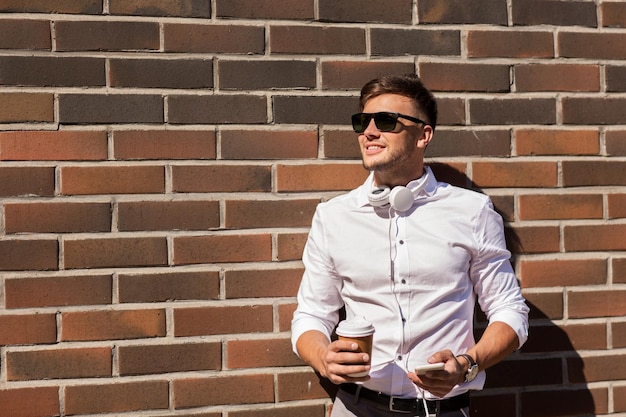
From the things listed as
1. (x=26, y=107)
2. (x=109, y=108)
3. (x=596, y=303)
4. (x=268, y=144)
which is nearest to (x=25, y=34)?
(x=26, y=107)

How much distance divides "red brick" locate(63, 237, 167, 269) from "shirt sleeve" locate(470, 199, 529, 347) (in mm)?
1185

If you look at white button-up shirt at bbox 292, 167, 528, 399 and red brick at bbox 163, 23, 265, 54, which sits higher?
red brick at bbox 163, 23, 265, 54

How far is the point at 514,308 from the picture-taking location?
8.20 feet

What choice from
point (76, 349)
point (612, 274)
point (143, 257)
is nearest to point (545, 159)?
point (612, 274)

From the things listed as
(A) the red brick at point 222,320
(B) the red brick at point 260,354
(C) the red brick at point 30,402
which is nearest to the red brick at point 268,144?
(A) the red brick at point 222,320

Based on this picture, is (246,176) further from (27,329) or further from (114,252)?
(27,329)

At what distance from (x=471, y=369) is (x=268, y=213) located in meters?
0.99

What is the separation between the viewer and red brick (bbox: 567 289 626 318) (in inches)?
117

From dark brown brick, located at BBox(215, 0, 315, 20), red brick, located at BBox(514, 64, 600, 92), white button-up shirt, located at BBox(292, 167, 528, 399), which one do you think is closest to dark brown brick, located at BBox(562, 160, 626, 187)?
red brick, located at BBox(514, 64, 600, 92)

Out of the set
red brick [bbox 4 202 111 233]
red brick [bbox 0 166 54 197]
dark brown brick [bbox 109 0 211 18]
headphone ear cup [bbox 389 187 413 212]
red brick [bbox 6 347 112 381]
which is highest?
dark brown brick [bbox 109 0 211 18]

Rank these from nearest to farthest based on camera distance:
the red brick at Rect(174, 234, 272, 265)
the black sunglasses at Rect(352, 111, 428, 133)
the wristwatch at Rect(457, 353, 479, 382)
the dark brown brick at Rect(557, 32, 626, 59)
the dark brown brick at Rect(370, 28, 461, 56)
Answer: the wristwatch at Rect(457, 353, 479, 382) < the black sunglasses at Rect(352, 111, 428, 133) < the red brick at Rect(174, 234, 272, 265) < the dark brown brick at Rect(370, 28, 461, 56) < the dark brown brick at Rect(557, 32, 626, 59)

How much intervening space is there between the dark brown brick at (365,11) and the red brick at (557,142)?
680 millimetres

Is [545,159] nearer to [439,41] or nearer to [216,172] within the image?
[439,41]

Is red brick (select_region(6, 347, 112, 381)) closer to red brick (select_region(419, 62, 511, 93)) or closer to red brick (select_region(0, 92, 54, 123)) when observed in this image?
red brick (select_region(0, 92, 54, 123))
